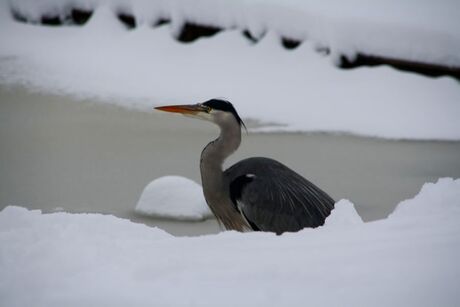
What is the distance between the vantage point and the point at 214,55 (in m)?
6.32

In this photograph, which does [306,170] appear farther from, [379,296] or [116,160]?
[379,296]

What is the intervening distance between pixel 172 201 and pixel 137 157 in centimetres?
99

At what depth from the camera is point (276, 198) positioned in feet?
11.0

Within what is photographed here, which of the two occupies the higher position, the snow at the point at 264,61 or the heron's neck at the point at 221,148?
the heron's neck at the point at 221,148

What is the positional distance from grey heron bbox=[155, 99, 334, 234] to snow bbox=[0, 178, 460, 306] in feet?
4.10

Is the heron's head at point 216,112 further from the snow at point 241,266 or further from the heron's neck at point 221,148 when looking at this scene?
the snow at point 241,266

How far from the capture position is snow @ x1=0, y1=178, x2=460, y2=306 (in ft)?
5.25

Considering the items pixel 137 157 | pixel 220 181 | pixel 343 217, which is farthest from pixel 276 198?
pixel 137 157

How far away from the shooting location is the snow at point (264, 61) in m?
5.70

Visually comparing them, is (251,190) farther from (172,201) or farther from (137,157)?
(137,157)

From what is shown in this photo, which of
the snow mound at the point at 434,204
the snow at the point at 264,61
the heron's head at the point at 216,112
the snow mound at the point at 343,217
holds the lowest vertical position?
the snow at the point at 264,61

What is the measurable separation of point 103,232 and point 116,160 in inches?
97.7

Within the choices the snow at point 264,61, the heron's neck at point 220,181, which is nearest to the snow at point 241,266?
the heron's neck at point 220,181

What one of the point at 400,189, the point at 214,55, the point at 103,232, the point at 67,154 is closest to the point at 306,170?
the point at 400,189
